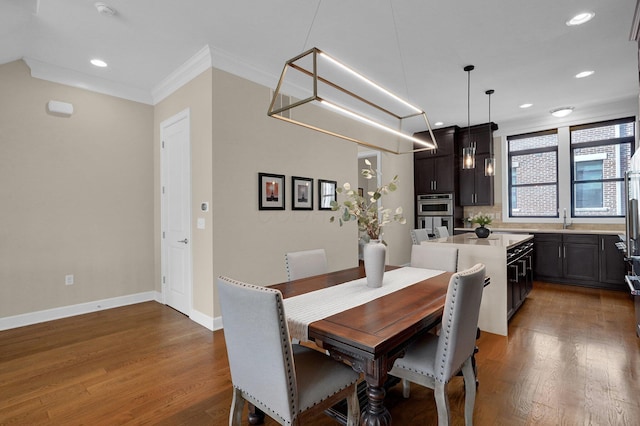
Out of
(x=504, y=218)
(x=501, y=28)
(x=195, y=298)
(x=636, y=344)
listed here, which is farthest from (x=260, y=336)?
(x=504, y=218)

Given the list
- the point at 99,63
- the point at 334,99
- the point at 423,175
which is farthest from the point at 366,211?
the point at 423,175

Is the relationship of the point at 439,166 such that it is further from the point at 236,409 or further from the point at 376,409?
the point at 236,409

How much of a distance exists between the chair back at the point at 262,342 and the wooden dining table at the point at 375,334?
221 millimetres

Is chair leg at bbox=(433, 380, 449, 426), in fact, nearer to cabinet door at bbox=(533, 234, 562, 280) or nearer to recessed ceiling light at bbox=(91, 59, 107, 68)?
recessed ceiling light at bbox=(91, 59, 107, 68)

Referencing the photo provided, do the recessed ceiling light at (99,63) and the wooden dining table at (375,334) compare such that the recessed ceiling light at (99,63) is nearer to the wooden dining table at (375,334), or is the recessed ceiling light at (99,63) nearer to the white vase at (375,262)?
the white vase at (375,262)

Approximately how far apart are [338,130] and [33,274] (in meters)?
4.08

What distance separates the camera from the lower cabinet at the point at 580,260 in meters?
4.66

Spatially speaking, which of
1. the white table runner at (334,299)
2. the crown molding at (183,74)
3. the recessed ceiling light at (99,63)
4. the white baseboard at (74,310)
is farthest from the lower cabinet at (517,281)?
the recessed ceiling light at (99,63)

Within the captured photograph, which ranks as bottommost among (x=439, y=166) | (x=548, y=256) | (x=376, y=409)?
(x=376, y=409)

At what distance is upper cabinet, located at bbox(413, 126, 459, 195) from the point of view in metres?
6.18

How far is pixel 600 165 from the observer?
17.2 feet

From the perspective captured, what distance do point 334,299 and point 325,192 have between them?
2.75 meters

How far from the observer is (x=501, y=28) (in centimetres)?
289

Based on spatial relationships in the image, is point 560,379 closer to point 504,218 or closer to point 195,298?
point 195,298
